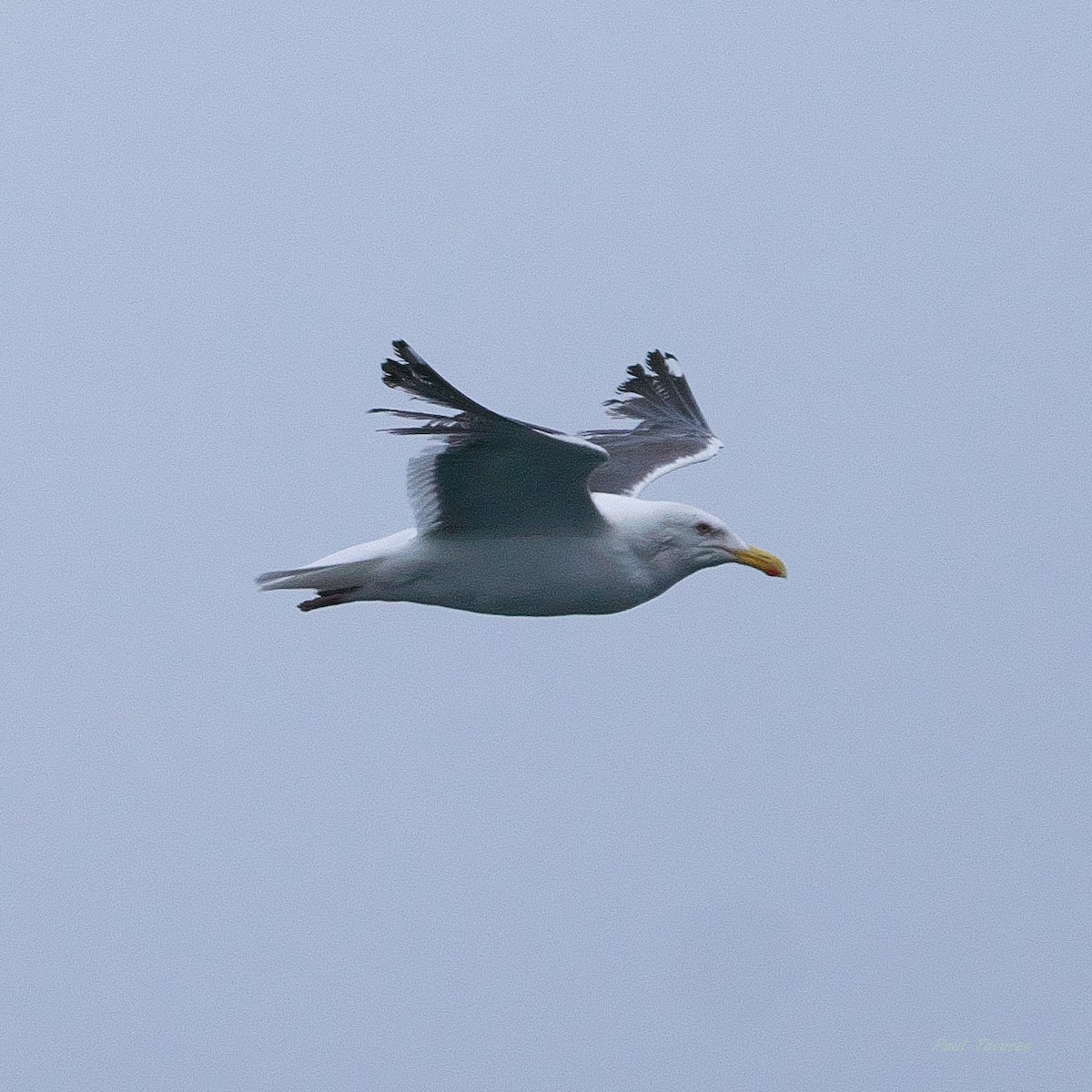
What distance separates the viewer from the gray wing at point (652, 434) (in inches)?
562

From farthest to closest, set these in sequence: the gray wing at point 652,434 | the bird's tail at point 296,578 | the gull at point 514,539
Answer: the gray wing at point 652,434
the bird's tail at point 296,578
the gull at point 514,539

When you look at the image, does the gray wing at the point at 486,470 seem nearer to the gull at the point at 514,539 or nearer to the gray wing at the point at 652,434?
the gull at the point at 514,539

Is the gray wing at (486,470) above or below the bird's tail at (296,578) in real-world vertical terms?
above

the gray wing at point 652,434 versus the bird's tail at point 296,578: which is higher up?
the gray wing at point 652,434

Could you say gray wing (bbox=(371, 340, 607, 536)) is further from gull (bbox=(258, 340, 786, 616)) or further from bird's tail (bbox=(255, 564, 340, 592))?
bird's tail (bbox=(255, 564, 340, 592))

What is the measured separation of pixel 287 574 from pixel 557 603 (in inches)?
65.7

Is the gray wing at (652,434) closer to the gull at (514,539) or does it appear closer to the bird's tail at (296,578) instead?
the gull at (514,539)

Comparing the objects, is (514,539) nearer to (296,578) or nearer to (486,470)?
(486,470)

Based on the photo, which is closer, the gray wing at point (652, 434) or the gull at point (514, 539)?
the gull at point (514, 539)

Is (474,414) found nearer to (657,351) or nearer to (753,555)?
(753,555)

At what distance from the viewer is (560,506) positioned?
38.5ft

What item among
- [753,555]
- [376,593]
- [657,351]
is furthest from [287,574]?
[657,351]

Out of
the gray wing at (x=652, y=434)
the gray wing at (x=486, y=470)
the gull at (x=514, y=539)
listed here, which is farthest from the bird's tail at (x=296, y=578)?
the gray wing at (x=652, y=434)

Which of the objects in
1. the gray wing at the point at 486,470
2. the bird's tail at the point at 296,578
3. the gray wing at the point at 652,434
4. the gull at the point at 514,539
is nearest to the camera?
the gray wing at the point at 486,470
